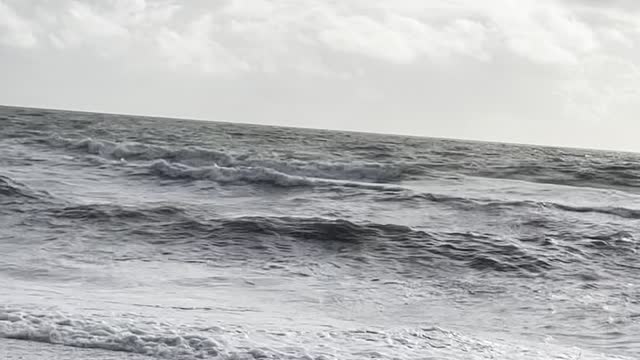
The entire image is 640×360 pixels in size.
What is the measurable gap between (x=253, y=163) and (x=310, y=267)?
15.2 metres

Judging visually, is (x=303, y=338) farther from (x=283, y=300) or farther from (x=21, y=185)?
(x=21, y=185)

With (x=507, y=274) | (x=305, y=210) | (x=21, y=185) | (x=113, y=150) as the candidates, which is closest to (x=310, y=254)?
(x=507, y=274)

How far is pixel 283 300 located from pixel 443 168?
19541 millimetres

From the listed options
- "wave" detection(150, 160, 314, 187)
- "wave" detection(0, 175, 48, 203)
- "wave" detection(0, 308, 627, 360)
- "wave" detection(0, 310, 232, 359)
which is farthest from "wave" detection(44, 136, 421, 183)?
"wave" detection(0, 310, 232, 359)

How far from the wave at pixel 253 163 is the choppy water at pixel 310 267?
2.87 m

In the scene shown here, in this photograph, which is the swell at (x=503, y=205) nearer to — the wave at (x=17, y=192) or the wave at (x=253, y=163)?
the wave at (x=253, y=163)

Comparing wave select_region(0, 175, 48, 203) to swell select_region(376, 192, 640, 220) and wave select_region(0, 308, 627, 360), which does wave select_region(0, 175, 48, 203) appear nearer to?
swell select_region(376, 192, 640, 220)

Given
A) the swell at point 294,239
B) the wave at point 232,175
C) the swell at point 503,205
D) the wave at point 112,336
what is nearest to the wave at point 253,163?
the wave at point 232,175

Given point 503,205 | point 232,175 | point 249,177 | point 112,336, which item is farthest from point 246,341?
point 232,175

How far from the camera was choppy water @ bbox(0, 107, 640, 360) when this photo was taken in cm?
624

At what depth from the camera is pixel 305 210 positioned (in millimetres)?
14805

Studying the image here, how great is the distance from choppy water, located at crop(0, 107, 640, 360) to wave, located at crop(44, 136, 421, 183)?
2872 millimetres

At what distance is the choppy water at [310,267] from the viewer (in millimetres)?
6242

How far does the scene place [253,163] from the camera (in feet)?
81.2
